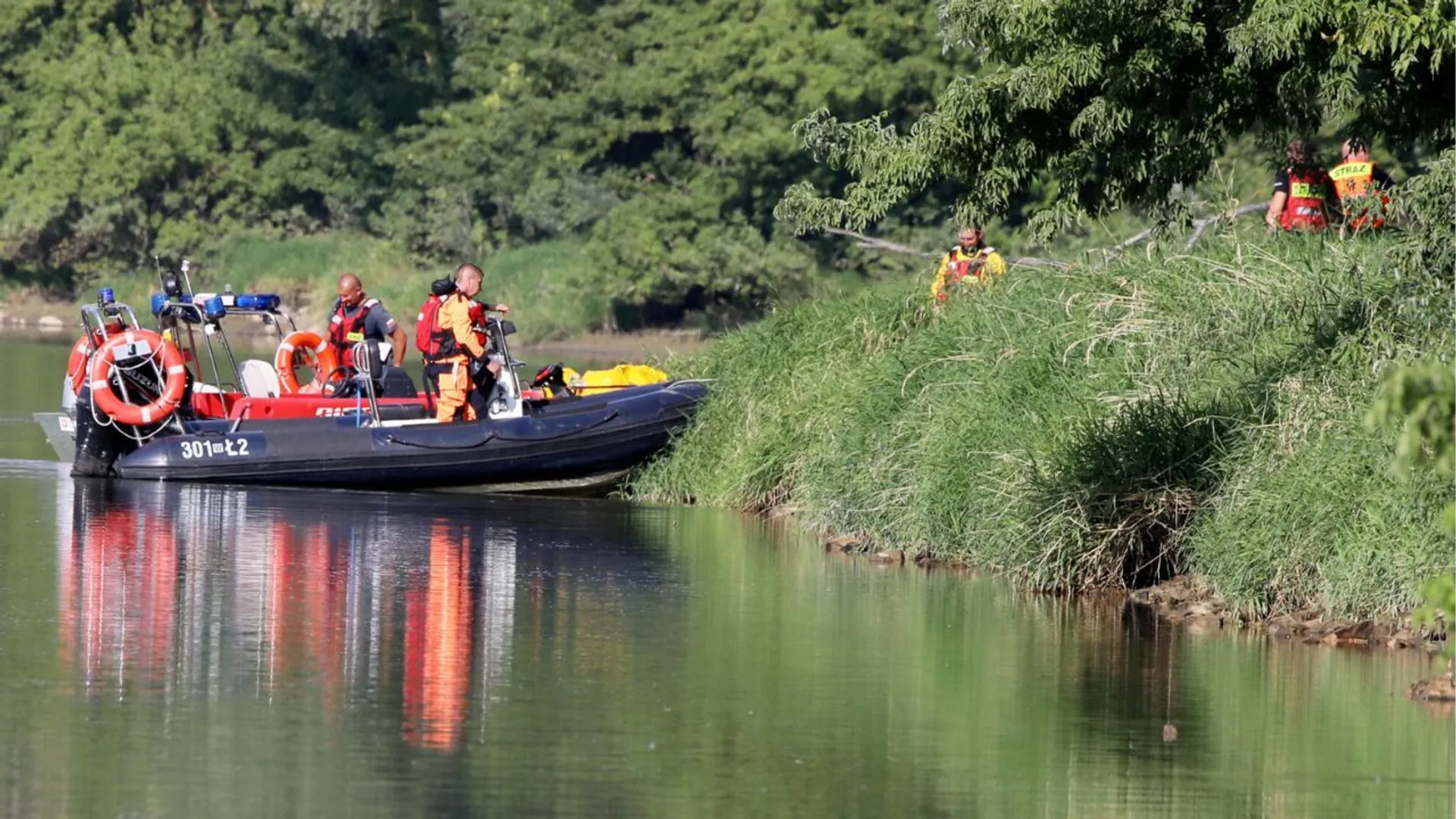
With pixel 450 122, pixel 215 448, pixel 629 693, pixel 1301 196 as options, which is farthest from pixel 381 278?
pixel 629 693

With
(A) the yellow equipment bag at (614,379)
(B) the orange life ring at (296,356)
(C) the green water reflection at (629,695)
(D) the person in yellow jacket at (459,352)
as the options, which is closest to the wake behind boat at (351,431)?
(D) the person in yellow jacket at (459,352)

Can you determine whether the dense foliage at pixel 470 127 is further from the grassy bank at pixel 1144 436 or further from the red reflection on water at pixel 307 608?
the red reflection on water at pixel 307 608

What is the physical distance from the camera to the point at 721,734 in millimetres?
10227

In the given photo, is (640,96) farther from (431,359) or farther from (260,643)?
(260,643)

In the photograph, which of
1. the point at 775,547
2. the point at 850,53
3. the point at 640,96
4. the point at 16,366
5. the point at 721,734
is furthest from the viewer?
the point at 640,96

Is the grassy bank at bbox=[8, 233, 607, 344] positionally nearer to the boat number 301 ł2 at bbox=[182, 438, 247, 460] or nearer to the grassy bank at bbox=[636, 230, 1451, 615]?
the boat number 301 ł2 at bbox=[182, 438, 247, 460]

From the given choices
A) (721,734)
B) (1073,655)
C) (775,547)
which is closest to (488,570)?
(775,547)

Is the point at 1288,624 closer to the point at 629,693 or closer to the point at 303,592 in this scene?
the point at 629,693

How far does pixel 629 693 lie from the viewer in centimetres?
1097

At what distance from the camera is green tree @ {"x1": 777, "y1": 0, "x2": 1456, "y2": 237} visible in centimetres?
1281

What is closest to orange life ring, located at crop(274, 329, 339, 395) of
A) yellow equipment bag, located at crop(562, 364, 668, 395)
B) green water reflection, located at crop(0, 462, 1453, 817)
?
yellow equipment bag, located at crop(562, 364, 668, 395)

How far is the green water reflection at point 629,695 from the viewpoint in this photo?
9242mm

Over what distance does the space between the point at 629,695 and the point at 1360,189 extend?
8183 millimetres

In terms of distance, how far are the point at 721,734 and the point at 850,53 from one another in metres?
31.2
